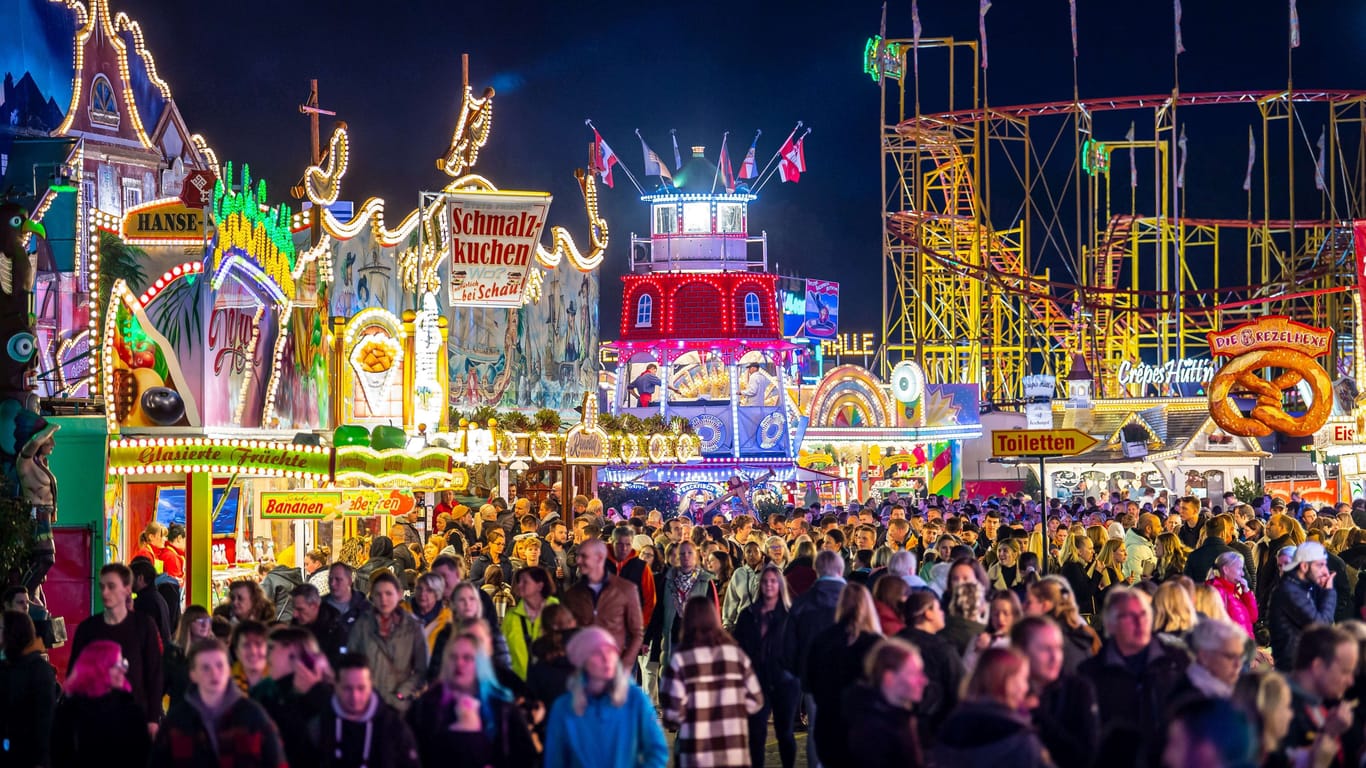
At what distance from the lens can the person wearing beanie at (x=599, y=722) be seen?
23.1 ft

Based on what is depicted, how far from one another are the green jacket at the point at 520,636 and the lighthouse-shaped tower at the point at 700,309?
113 ft

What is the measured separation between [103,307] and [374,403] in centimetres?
839

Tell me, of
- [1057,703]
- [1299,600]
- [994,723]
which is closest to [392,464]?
[1299,600]

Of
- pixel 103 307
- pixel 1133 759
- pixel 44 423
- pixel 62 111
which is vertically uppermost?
pixel 62 111

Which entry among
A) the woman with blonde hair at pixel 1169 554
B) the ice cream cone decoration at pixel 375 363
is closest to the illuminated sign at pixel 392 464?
the ice cream cone decoration at pixel 375 363

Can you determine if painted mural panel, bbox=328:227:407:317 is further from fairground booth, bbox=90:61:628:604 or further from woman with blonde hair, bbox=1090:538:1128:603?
woman with blonde hair, bbox=1090:538:1128:603

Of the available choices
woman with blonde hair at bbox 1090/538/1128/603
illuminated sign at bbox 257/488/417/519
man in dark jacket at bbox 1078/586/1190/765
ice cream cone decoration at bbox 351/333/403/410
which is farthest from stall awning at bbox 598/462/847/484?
man in dark jacket at bbox 1078/586/1190/765

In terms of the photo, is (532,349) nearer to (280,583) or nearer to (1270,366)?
(1270,366)

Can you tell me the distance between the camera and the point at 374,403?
82.9 ft

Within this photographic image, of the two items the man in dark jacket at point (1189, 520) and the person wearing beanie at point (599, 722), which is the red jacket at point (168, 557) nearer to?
the man in dark jacket at point (1189, 520)

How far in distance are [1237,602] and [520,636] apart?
4.17 meters

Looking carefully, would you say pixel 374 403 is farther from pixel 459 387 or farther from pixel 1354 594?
pixel 1354 594

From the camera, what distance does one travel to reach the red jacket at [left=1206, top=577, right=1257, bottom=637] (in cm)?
1067

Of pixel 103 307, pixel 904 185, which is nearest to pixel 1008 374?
pixel 904 185
